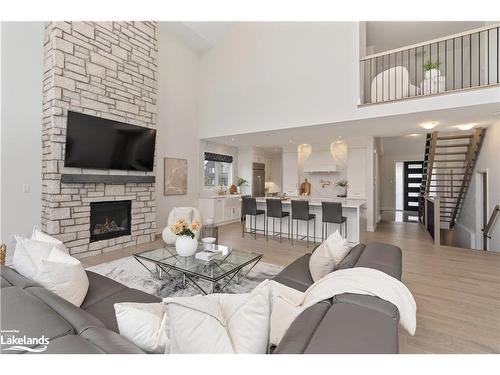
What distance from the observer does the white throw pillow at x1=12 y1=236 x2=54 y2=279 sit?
162 cm

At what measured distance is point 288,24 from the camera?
5746 mm

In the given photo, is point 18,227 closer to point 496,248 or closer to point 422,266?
point 422,266

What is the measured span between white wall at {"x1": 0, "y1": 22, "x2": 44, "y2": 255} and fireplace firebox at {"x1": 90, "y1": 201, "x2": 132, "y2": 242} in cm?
80

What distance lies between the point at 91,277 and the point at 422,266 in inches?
170

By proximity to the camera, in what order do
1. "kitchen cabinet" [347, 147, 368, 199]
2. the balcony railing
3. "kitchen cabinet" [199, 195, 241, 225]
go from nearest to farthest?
1. the balcony railing
2. "kitchen cabinet" [347, 147, 368, 199]
3. "kitchen cabinet" [199, 195, 241, 225]

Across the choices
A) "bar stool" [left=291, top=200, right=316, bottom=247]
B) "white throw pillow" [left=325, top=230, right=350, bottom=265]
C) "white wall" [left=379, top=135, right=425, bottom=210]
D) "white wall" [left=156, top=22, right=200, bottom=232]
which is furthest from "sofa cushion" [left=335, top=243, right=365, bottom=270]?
"white wall" [left=379, top=135, right=425, bottom=210]

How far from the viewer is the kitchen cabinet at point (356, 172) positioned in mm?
6848

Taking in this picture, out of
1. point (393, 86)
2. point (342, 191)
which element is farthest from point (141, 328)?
point (342, 191)

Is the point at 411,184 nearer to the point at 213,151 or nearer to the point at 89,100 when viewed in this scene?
the point at 213,151

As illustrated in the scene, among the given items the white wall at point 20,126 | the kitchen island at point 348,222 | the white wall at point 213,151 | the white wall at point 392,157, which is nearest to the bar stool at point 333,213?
the kitchen island at point 348,222

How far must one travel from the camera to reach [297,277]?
230 cm

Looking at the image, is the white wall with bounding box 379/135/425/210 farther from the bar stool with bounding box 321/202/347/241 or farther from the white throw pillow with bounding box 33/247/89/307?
the white throw pillow with bounding box 33/247/89/307

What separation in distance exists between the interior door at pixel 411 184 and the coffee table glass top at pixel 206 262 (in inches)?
413

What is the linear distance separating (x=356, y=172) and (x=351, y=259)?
17.5 feet
